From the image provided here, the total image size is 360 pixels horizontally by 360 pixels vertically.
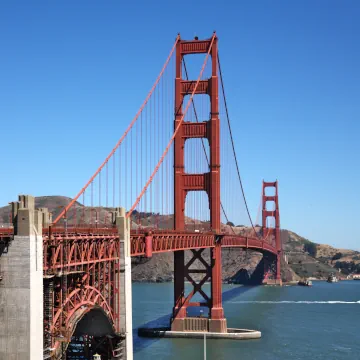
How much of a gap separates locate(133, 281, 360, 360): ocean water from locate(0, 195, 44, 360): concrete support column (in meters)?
22.3

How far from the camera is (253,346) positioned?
1881 inches

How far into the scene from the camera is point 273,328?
187ft

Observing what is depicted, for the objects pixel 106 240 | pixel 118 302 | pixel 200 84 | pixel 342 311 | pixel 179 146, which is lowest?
pixel 342 311

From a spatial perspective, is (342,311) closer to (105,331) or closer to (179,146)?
(179,146)

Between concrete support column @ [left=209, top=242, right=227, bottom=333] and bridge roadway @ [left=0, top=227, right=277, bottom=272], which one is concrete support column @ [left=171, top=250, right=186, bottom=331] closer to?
concrete support column @ [left=209, top=242, right=227, bottom=333]

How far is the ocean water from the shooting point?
45.3 meters

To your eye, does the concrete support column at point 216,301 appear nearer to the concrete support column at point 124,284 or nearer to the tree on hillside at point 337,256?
the concrete support column at point 124,284

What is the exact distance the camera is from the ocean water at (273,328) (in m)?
45.3

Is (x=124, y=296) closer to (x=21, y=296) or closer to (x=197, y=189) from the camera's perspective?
(x=21, y=296)

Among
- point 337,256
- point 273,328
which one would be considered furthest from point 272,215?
point 273,328

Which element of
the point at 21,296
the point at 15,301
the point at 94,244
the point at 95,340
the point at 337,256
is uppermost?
the point at 94,244

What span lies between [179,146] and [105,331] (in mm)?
23537

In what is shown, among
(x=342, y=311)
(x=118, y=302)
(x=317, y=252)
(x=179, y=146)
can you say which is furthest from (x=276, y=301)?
(x=317, y=252)

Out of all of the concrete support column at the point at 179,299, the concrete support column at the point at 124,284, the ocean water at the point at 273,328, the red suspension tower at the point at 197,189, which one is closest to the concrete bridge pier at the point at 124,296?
the concrete support column at the point at 124,284
